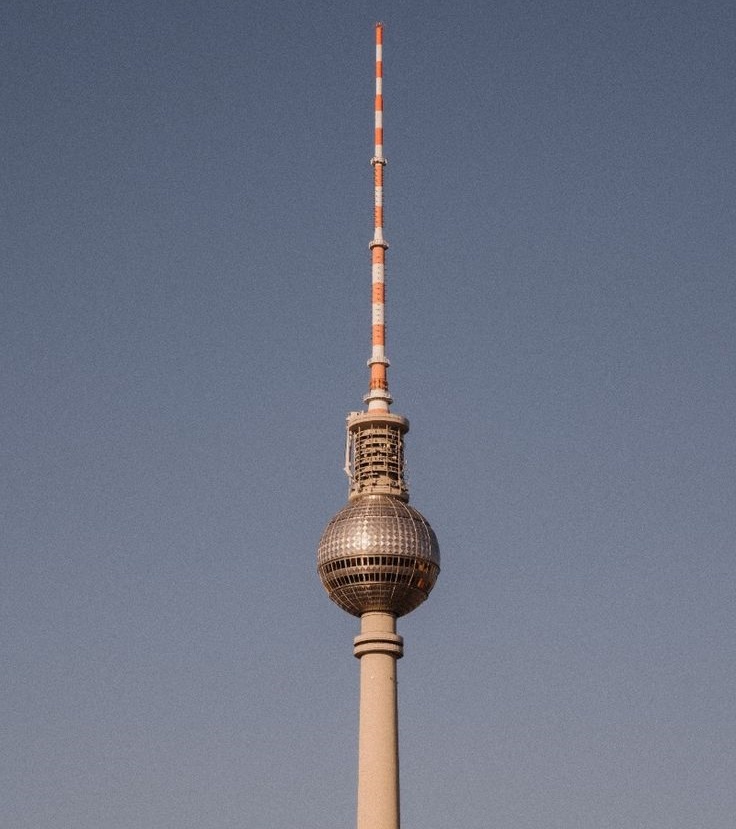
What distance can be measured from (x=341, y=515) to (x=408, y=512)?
7353mm

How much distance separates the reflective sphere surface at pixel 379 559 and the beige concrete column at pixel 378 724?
2757 millimetres

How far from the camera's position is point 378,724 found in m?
170

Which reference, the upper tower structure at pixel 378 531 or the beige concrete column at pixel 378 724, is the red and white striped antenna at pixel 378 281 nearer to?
the upper tower structure at pixel 378 531

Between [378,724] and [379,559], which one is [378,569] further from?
[378,724]

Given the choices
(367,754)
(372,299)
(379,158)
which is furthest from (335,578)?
(379,158)

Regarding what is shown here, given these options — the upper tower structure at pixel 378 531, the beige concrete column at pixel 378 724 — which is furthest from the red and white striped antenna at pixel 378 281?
the beige concrete column at pixel 378 724

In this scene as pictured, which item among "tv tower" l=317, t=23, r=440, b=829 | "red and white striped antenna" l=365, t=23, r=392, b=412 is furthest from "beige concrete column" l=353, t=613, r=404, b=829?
"red and white striped antenna" l=365, t=23, r=392, b=412

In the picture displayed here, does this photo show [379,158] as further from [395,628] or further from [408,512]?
[395,628]

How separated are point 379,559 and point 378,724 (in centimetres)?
1717

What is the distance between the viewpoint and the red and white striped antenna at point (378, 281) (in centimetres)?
18675

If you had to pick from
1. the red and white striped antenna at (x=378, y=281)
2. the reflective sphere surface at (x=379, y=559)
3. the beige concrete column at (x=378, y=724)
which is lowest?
the beige concrete column at (x=378, y=724)

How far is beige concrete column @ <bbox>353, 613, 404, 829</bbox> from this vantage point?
548ft

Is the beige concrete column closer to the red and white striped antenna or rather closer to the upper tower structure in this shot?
the upper tower structure

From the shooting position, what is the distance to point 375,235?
635 feet
